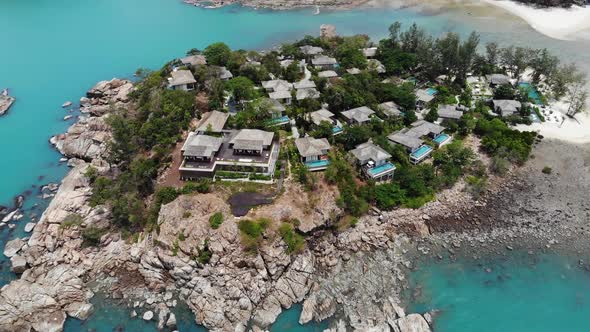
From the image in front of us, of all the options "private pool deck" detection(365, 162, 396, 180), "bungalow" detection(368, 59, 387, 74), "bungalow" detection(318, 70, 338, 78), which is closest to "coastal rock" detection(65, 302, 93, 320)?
"private pool deck" detection(365, 162, 396, 180)

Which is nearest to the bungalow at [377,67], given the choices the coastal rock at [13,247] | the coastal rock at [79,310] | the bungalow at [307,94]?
the bungalow at [307,94]

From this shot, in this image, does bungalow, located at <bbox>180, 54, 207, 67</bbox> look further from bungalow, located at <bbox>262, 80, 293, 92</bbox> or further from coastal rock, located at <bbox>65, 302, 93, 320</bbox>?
coastal rock, located at <bbox>65, 302, 93, 320</bbox>

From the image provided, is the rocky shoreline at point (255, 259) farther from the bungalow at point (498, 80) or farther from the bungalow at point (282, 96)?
the bungalow at point (498, 80)

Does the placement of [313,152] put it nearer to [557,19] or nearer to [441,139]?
[441,139]

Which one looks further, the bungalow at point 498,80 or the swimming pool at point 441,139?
the bungalow at point 498,80

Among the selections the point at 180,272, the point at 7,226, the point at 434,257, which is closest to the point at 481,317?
the point at 434,257

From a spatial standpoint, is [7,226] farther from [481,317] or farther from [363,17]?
[363,17]

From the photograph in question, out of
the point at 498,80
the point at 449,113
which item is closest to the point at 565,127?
the point at 498,80
